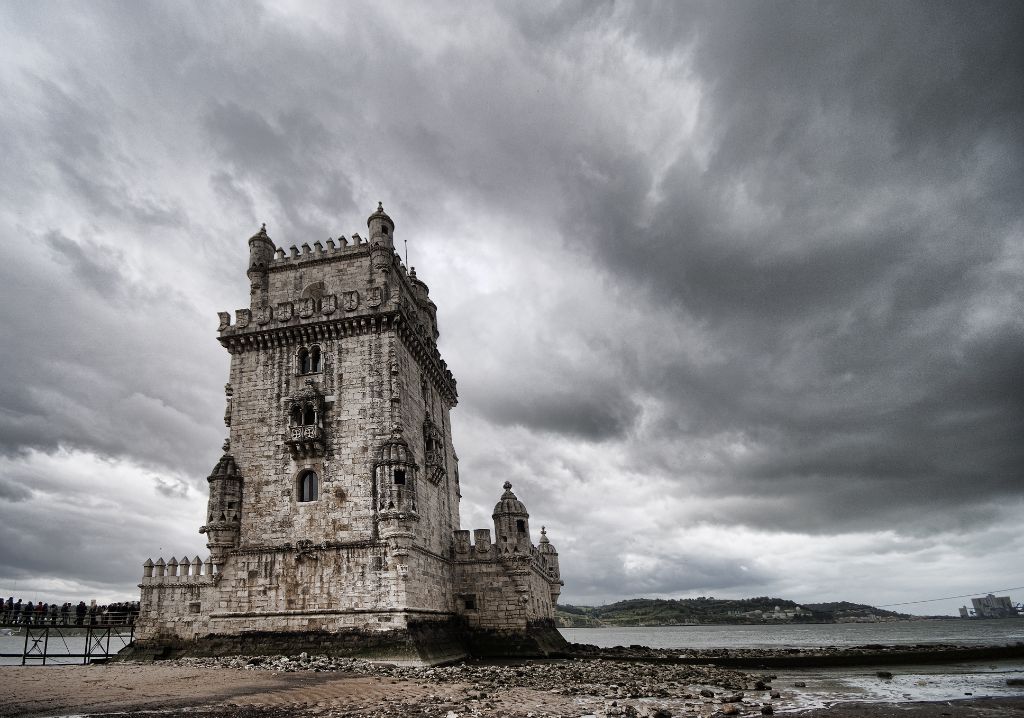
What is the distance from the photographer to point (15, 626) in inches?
1180

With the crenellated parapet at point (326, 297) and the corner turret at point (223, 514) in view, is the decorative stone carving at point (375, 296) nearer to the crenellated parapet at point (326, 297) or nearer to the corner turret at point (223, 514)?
the crenellated parapet at point (326, 297)

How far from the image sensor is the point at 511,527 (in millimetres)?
34812

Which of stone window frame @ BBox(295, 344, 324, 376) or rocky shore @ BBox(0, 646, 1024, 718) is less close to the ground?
stone window frame @ BBox(295, 344, 324, 376)

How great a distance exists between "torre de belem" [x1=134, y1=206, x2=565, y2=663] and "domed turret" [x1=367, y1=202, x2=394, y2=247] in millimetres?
103

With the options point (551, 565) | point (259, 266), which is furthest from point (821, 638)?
point (259, 266)

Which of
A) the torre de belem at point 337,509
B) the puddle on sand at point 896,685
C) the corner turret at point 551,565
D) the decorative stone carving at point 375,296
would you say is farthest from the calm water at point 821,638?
the decorative stone carving at point 375,296

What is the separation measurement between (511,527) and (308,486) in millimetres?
11363

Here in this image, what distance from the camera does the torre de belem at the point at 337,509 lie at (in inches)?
1085

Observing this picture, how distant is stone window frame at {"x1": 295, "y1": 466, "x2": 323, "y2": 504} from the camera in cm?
2953

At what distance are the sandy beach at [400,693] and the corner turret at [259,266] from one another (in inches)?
720

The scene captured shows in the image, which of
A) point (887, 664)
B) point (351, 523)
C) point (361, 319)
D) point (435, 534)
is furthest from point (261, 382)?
point (887, 664)

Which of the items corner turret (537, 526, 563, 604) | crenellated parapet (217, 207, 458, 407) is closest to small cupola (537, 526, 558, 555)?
corner turret (537, 526, 563, 604)

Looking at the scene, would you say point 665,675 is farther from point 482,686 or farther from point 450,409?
point 450,409

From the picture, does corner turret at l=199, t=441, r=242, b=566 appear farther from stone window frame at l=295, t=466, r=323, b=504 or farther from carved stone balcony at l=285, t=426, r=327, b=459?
carved stone balcony at l=285, t=426, r=327, b=459
